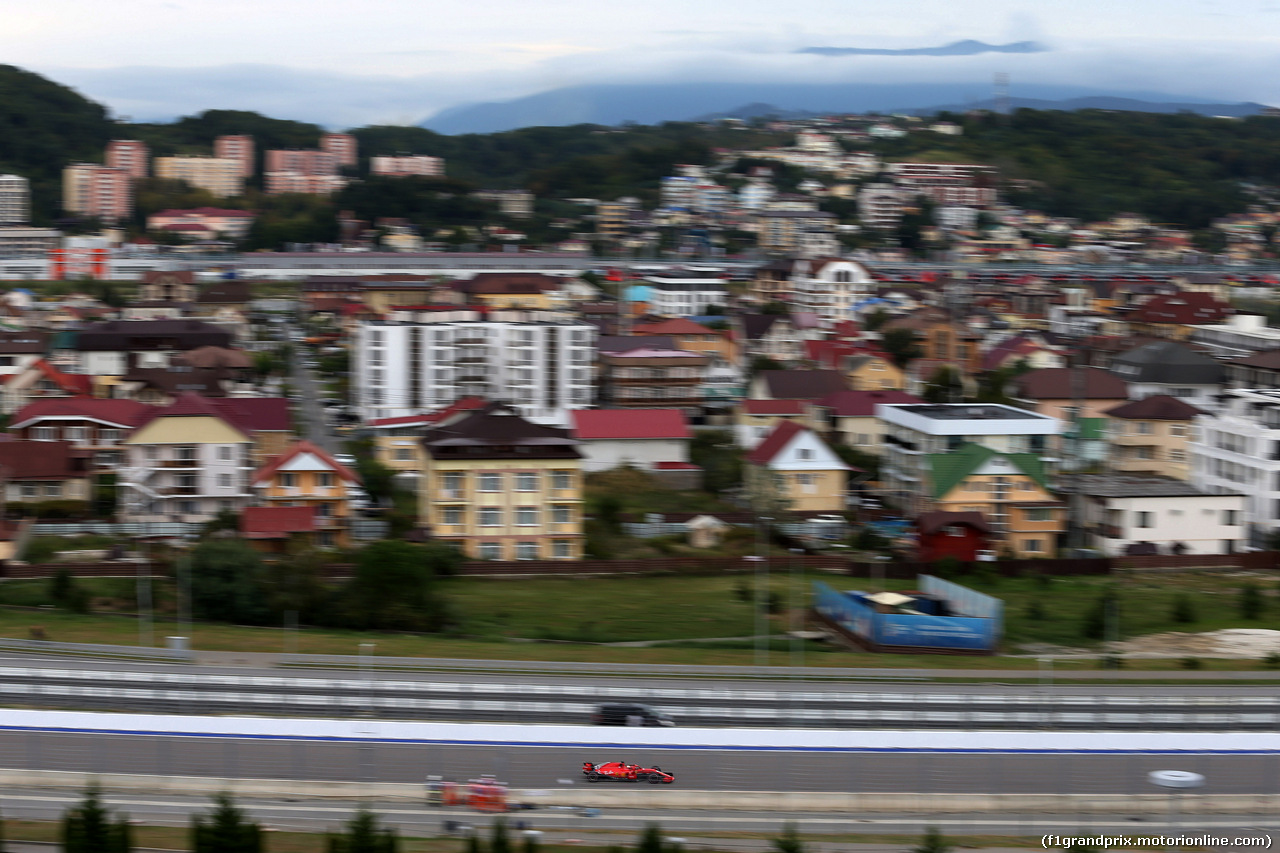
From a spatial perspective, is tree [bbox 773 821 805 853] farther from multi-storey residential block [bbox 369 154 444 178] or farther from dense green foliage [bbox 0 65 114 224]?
multi-storey residential block [bbox 369 154 444 178]

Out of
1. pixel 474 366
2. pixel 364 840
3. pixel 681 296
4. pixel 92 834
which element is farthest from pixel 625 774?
pixel 681 296

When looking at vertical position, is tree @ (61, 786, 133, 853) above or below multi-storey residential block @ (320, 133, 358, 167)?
below

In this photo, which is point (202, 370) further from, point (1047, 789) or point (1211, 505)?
point (1047, 789)

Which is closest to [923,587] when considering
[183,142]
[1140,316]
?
[1140,316]

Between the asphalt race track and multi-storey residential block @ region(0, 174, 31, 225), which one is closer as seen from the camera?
the asphalt race track

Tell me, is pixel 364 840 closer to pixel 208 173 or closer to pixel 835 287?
pixel 835 287

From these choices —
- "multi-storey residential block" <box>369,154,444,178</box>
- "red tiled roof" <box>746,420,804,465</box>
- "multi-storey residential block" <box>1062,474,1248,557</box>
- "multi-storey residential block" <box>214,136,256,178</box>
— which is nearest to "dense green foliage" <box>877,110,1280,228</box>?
"multi-storey residential block" <box>369,154,444,178</box>

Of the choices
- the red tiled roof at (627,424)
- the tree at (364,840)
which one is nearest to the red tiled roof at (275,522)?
the red tiled roof at (627,424)
